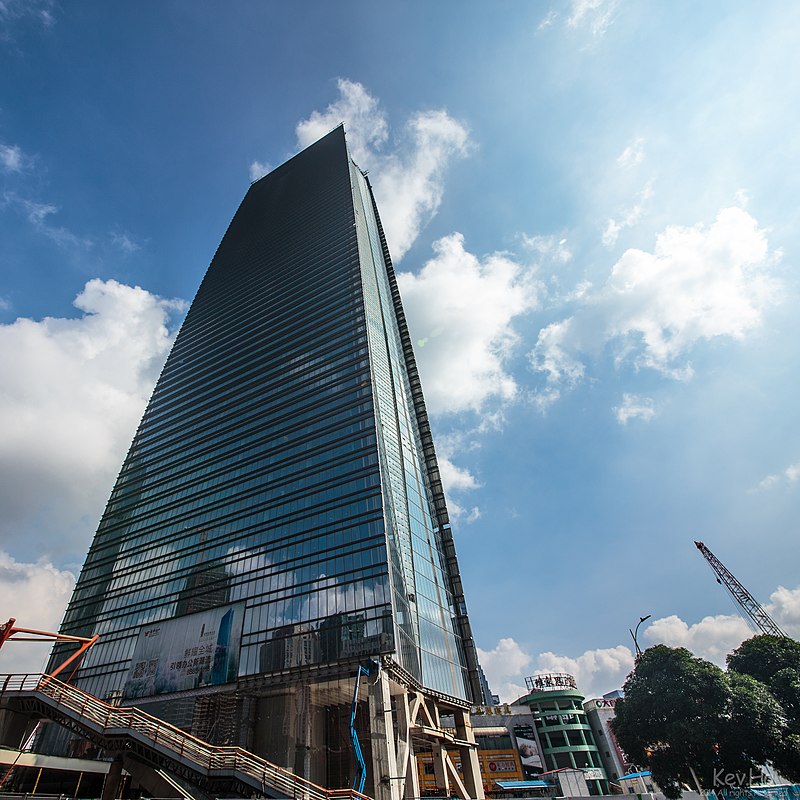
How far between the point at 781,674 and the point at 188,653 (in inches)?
2514

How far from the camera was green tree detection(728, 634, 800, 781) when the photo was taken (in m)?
37.9

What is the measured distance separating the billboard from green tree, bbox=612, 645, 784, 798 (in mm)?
42152

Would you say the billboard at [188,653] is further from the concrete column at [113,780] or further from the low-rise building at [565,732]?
the low-rise building at [565,732]

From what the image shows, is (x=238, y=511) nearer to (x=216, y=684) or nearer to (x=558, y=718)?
(x=216, y=684)

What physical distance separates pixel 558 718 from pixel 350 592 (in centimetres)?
6151

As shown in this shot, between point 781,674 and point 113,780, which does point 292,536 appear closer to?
point 113,780

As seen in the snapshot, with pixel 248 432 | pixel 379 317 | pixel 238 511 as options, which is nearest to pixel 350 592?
pixel 238 511

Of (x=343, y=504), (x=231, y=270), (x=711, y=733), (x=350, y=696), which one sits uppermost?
(x=231, y=270)

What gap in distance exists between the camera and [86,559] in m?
84.1

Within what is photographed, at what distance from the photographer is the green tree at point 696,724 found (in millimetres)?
39031

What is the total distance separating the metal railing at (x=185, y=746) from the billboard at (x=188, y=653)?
31674mm

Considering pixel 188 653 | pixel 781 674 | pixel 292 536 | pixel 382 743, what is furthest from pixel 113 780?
pixel 781 674

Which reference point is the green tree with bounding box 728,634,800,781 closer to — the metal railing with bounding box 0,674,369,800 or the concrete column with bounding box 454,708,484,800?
the concrete column with bounding box 454,708,484,800

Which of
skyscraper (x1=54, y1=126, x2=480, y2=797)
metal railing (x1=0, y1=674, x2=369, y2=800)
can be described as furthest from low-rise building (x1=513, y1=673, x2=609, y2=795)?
metal railing (x1=0, y1=674, x2=369, y2=800)
